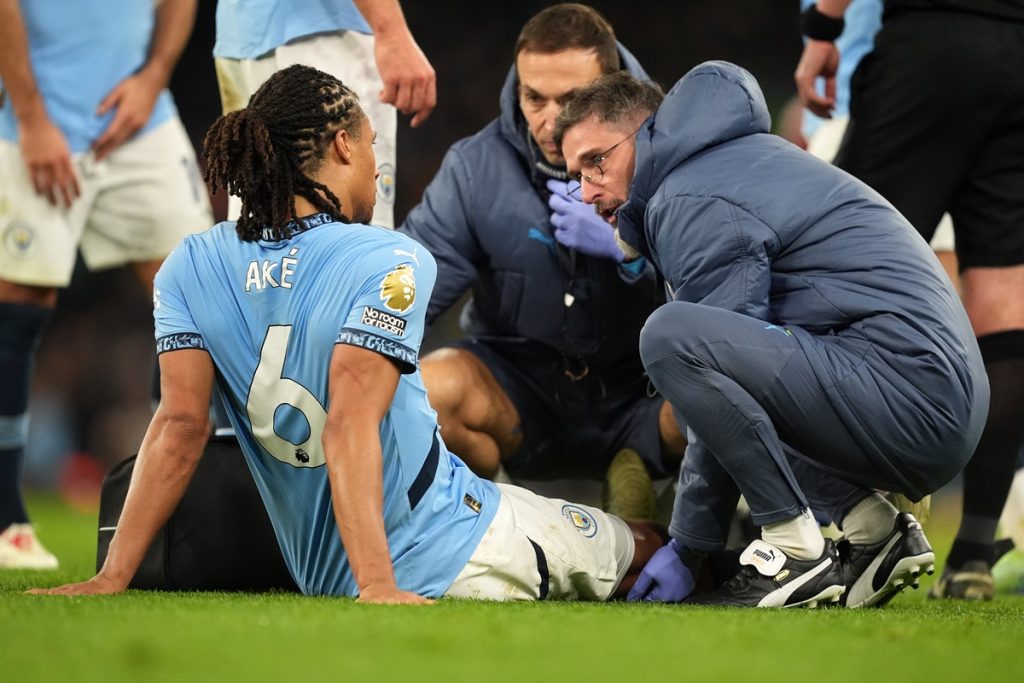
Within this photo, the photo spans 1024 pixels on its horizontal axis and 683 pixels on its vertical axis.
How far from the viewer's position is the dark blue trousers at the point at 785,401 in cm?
286

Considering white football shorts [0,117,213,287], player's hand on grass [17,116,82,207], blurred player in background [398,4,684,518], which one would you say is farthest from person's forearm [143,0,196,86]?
blurred player in background [398,4,684,518]

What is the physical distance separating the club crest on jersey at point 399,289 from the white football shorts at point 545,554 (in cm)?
56

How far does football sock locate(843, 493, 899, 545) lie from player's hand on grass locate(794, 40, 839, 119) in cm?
166

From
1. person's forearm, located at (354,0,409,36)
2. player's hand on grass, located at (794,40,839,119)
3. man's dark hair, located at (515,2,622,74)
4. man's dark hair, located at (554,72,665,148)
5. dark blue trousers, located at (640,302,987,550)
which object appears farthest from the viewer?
player's hand on grass, located at (794,40,839,119)

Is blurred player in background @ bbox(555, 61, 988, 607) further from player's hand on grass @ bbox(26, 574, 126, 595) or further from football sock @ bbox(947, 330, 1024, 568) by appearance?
→ player's hand on grass @ bbox(26, 574, 126, 595)

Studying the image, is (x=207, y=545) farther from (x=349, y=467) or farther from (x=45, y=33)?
(x=45, y=33)

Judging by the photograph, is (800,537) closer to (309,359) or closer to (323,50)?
(309,359)

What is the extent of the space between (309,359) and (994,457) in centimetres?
199

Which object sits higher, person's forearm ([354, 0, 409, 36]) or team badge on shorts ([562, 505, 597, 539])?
person's forearm ([354, 0, 409, 36])

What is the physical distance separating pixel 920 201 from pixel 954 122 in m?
0.23

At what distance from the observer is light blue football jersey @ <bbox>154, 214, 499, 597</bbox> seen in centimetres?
270

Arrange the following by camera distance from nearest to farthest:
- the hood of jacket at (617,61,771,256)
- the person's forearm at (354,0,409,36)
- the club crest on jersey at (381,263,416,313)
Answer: the club crest on jersey at (381,263,416,313)
the hood of jacket at (617,61,771,256)
the person's forearm at (354,0,409,36)

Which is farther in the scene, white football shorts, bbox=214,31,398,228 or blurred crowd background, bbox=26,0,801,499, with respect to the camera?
blurred crowd background, bbox=26,0,801,499

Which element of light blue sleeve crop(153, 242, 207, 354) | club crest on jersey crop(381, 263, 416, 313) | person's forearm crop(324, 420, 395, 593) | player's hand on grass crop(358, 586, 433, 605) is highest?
Result: club crest on jersey crop(381, 263, 416, 313)
